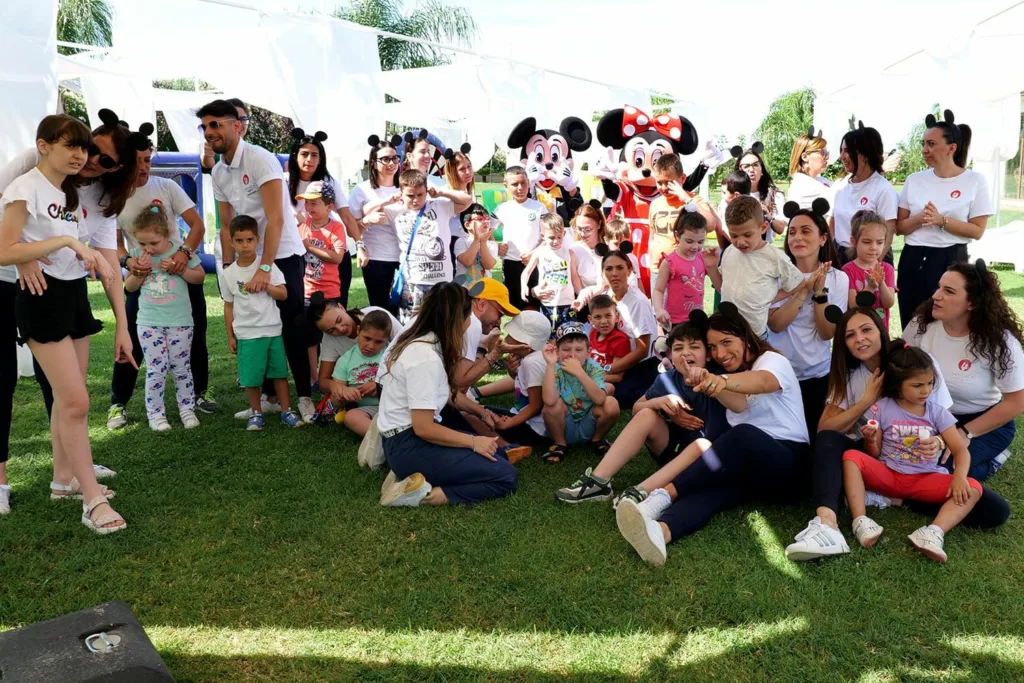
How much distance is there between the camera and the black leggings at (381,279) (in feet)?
18.2

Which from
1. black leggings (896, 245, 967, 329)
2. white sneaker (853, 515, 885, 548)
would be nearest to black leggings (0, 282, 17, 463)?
white sneaker (853, 515, 885, 548)

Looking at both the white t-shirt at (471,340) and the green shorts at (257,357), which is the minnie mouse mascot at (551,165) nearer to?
the white t-shirt at (471,340)

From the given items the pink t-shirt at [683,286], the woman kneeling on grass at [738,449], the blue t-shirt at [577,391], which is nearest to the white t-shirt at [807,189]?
the pink t-shirt at [683,286]

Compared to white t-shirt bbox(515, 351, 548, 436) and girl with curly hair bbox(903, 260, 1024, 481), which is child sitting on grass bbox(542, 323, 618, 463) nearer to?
white t-shirt bbox(515, 351, 548, 436)

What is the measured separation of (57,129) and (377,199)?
285 cm

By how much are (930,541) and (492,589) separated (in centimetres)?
162

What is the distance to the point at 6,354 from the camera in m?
3.40

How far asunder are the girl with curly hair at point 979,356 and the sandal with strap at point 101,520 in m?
3.45

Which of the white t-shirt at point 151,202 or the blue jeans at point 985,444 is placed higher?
the white t-shirt at point 151,202

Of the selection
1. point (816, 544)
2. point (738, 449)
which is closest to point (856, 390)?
point (738, 449)

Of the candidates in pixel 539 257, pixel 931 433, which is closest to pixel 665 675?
pixel 931 433

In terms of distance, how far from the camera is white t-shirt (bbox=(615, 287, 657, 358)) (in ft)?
15.8

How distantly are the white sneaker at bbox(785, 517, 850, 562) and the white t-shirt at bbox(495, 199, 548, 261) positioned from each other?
138 inches

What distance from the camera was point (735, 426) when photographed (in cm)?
335
